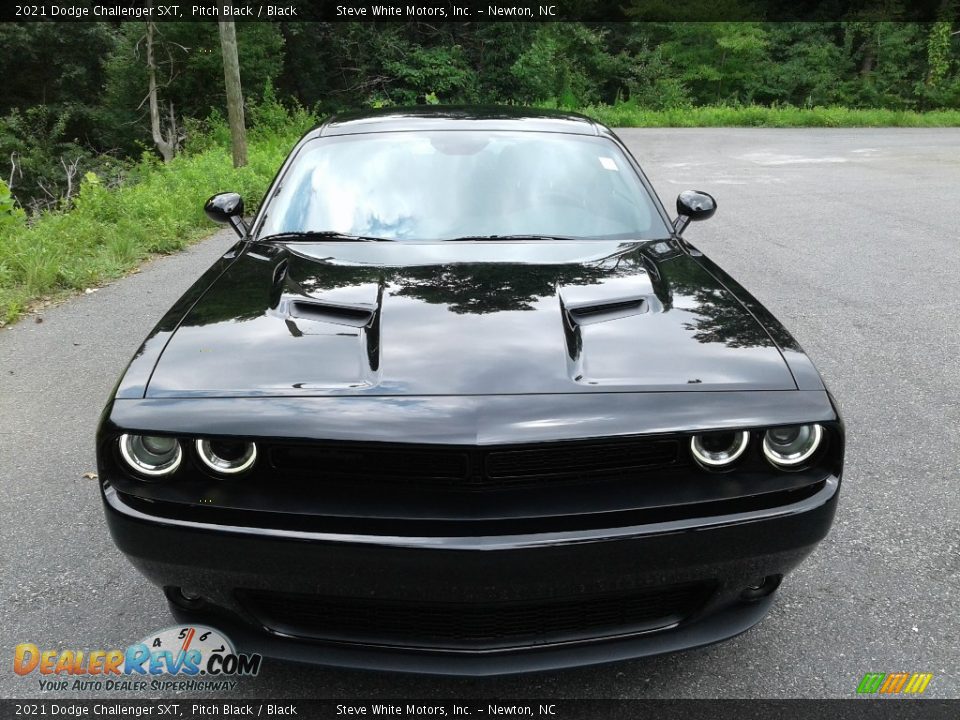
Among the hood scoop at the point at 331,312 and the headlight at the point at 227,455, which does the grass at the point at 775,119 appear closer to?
the hood scoop at the point at 331,312

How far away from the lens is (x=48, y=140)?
29812mm

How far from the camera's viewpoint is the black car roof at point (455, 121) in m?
3.50

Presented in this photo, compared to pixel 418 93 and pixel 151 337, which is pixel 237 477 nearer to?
pixel 151 337

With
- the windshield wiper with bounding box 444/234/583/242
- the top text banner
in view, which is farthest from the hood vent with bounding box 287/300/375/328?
the top text banner

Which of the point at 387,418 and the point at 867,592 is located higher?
the point at 387,418

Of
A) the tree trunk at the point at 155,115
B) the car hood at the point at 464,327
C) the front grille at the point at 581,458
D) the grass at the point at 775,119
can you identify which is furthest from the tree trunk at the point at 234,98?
the grass at the point at 775,119

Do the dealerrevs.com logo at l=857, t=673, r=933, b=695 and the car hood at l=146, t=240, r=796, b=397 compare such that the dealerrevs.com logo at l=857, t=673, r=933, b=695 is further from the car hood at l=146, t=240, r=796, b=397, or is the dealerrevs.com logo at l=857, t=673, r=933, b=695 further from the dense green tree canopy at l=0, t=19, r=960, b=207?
the dense green tree canopy at l=0, t=19, r=960, b=207

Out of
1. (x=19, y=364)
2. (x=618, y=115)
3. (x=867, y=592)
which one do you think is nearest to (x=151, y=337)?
(x=867, y=592)

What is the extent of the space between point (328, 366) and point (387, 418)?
0.93 feet

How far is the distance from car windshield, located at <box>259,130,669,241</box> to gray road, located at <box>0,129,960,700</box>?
1.38 m

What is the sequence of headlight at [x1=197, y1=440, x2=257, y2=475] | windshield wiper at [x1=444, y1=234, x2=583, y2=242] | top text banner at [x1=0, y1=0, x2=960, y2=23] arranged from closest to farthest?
headlight at [x1=197, y1=440, x2=257, y2=475]
windshield wiper at [x1=444, y1=234, x2=583, y2=242]
top text banner at [x1=0, y1=0, x2=960, y2=23]

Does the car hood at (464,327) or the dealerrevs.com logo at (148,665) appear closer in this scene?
the car hood at (464,327)

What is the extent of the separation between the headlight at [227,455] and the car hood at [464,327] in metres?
0.12

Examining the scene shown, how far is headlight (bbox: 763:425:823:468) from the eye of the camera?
1909 mm
